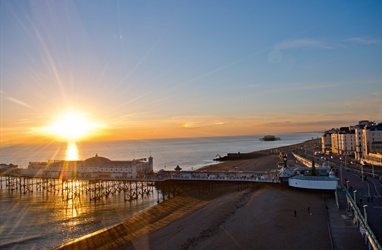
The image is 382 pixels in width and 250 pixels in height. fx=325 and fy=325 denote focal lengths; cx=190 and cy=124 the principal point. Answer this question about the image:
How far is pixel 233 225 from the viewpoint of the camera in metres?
24.8

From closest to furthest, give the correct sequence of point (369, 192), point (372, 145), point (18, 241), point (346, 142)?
point (18, 241), point (369, 192), point (372, 145), point (346, 142)

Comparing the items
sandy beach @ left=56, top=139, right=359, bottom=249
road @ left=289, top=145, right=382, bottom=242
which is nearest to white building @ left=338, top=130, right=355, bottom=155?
road @ left=289, top=145, right=382, bottom=242

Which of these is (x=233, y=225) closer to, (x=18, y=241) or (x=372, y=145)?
(x=18, y=241)

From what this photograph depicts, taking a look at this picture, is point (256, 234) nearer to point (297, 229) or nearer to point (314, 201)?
point (297, 229)

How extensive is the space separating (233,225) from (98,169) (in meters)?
31.2

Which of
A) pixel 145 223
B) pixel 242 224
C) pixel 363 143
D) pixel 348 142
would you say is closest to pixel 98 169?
pixel 145 223

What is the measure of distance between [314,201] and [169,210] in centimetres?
1449

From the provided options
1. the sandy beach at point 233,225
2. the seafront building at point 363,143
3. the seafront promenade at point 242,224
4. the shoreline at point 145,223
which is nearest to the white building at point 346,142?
the seafront building at point 363,143

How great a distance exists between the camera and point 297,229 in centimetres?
2280

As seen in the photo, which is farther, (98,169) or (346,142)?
(346,142)

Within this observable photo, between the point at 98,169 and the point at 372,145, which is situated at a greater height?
the point at 372,145

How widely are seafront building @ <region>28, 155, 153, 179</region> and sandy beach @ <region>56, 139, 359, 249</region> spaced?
1340cm

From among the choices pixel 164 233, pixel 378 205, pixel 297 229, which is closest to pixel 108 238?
pixel 164 233

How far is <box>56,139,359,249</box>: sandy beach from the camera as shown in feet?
69.0
